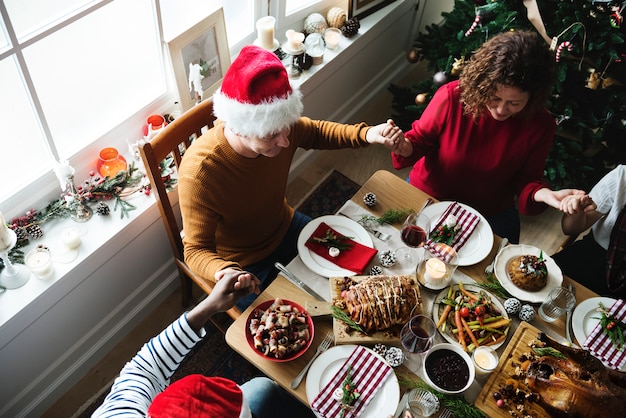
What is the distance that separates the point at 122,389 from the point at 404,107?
229cm

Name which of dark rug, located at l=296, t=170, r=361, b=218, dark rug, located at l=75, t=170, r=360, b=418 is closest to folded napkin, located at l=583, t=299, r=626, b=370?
dark rug, located at l=75, t=170, r=360, b=418

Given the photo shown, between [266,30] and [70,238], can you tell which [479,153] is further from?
[70,238]

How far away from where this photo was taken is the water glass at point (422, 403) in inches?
54.6

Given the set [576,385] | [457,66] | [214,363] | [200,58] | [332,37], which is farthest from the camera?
[332,37]

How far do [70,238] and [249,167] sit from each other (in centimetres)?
71

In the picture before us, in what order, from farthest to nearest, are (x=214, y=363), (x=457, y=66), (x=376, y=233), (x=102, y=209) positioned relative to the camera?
(x=457, y=66) → (x=214, y=363) → (x=102, y=209) → (x=376, y=233)

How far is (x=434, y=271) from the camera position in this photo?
1582mm

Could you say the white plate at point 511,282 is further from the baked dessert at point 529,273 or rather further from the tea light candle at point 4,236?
the tea light candle at point 4,236

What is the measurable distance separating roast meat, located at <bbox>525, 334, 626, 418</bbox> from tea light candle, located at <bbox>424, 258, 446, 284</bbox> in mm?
349

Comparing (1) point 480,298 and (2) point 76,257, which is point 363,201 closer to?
(1) point 480,298

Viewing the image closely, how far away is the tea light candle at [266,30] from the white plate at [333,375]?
1495mm

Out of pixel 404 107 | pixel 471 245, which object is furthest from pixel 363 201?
pixel 404 107

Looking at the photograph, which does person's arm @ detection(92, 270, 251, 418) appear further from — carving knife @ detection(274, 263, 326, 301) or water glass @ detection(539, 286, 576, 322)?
water glass @ detection(539, 286, 576, 322)

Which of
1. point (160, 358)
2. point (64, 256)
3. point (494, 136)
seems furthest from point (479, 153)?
point (64, 256)
